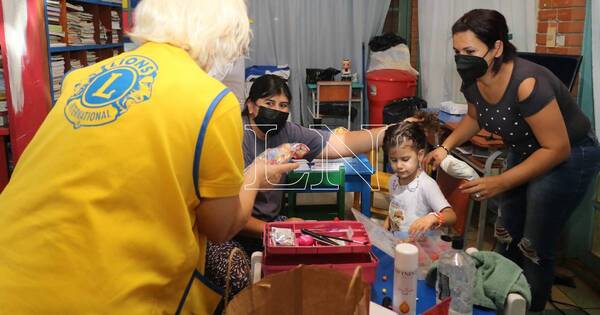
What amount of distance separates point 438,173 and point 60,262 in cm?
186

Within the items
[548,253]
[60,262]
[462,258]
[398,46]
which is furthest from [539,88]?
[398,46]

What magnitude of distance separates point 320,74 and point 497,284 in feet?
15.1

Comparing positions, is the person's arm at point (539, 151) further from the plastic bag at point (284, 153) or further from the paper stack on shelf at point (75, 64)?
the paper stack on shelf at point (75, 64)

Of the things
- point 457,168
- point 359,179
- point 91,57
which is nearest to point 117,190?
point 457,168

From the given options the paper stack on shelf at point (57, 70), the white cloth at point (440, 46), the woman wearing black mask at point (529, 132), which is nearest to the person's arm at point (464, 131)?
the woman wearing black mask at point (529, 132)

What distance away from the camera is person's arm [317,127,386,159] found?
92.7 inches

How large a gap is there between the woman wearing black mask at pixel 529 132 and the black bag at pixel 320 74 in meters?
3.52

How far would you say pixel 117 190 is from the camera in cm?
93

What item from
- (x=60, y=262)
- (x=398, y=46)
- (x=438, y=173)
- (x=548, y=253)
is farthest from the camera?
(x=398, y=46)

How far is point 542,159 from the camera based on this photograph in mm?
1926

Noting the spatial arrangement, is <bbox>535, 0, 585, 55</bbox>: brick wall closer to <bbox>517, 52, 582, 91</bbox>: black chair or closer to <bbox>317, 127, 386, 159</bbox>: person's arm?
<bbox>517, 52, 582, 91</bbox>: black chair

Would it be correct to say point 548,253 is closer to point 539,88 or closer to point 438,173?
point 438,173

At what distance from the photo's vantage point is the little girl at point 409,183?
2.00 metres

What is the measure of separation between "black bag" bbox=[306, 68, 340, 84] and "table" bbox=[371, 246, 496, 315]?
4.32 metres
